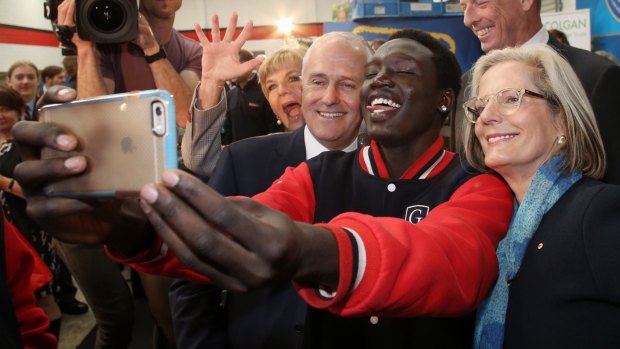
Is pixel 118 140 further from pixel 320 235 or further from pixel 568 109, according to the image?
pixel 568 109

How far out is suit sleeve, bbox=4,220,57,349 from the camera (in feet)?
4.42

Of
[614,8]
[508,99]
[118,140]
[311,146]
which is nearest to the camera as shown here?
[118,140]

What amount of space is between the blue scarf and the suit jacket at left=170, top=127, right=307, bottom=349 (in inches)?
18.4

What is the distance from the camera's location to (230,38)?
2.03 metres

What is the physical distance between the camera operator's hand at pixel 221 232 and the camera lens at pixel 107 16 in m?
1.37

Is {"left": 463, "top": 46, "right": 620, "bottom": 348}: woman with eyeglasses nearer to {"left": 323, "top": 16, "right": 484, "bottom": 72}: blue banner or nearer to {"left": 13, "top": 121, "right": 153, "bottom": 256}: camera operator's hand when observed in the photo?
{"left": 13, "top": 121, "right": 153, "bottom": 256}: camera operator's hand

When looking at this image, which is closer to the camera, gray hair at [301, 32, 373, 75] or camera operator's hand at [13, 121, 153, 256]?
camera operator's hand at [13, 121, 153, 256]

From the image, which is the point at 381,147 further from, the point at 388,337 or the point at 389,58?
the point at 388,337

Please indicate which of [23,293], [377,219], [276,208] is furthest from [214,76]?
[377,219]

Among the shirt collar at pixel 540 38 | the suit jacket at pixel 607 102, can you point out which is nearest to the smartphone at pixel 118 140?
the suit jacket at pixel 607 102

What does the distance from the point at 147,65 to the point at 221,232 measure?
5.35ft

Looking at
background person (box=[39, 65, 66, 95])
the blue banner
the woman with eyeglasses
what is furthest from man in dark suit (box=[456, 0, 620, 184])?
background person (box=[39, 65, 66, 95])

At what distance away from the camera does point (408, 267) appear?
2.93 ft

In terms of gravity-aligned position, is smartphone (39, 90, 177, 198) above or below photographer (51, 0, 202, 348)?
below
